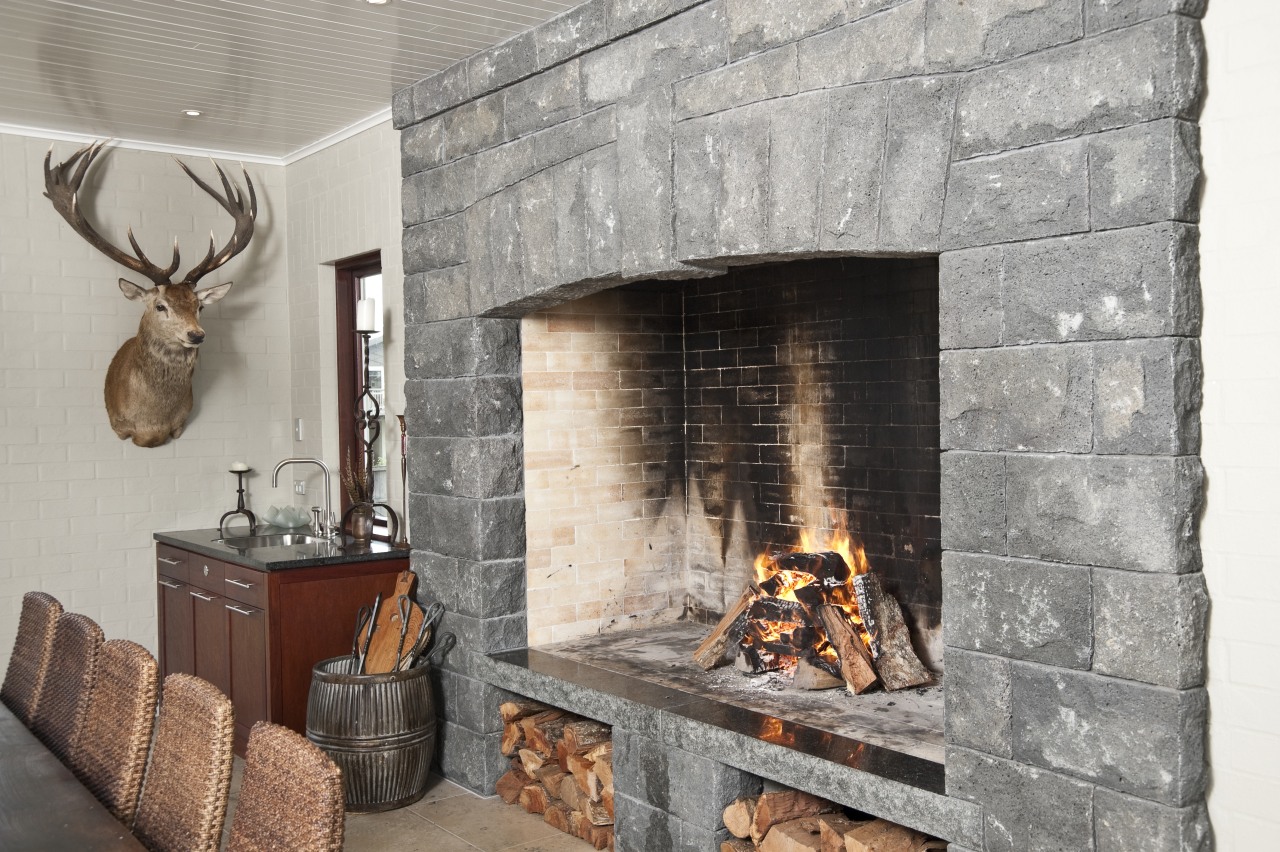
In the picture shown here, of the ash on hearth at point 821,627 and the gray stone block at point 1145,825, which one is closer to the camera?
the gray stone block at point 1145,825

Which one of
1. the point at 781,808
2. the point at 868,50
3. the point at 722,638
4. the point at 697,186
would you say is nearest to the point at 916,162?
the point at 868,50

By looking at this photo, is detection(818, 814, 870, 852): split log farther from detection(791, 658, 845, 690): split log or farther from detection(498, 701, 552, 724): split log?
detection(498, 701, 552, 724): split log

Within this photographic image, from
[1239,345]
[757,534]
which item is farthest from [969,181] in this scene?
[757,534]

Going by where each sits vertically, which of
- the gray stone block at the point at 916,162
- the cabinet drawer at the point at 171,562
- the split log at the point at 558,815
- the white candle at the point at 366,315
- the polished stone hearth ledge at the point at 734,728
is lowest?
the split log at the point at 558,815

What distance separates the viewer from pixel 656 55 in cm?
327

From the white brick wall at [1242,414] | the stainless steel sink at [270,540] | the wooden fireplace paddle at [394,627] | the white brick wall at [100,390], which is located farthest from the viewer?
the white brick wall at [100,390]

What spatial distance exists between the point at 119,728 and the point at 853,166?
82.0 inches

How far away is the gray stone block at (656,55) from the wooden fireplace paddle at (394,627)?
79.4 inches

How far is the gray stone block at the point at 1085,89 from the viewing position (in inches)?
84.7

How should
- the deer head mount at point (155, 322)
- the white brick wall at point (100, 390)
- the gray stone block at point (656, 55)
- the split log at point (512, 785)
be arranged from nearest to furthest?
the gray stone block at point (656, 55) < the split log at point (512, 785) < the deer head mount at point (155, 322) < the white brick wall at point (100, 390)

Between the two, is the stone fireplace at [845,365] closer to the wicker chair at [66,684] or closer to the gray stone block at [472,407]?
the gray stone block at [472,407]

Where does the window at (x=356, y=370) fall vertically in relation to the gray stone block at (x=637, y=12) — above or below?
below

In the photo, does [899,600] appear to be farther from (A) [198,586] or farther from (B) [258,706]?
(A) [198,586]

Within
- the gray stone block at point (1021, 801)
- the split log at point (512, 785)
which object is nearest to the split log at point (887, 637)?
the gray stone block at point (1021, 801)
